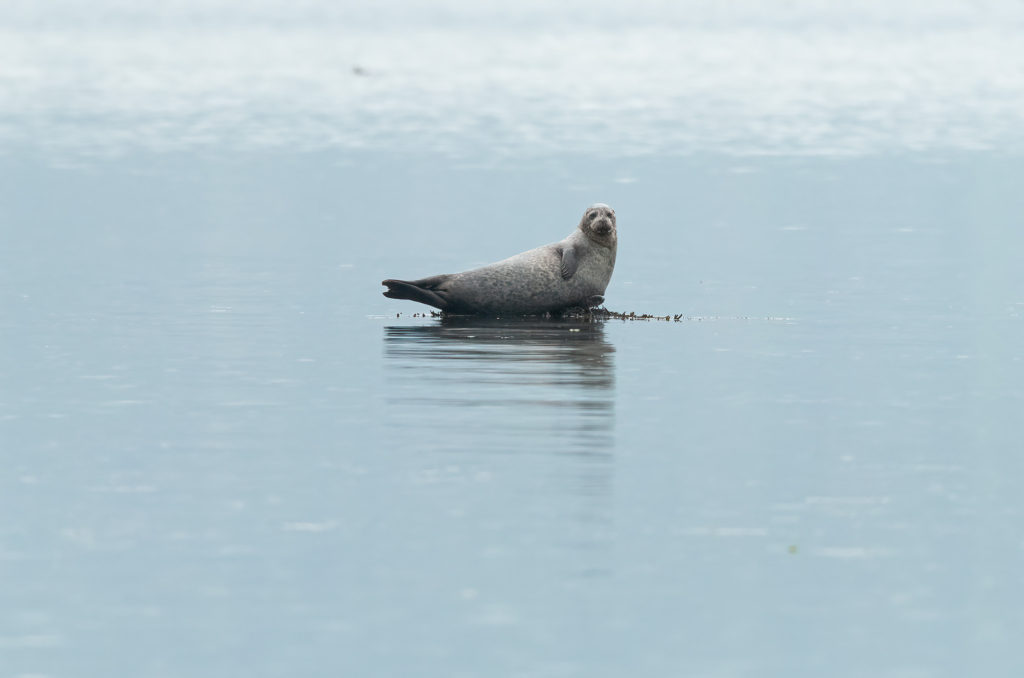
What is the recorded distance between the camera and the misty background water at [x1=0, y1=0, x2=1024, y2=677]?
9.45 metres

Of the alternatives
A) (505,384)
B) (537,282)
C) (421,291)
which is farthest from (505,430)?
(421,291)

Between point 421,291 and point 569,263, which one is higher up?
point 569,263

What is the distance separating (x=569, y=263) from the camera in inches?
813

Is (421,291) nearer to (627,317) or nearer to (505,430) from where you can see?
(627,317)

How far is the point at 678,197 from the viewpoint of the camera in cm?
3556

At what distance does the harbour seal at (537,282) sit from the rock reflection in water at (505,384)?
0.44 metres

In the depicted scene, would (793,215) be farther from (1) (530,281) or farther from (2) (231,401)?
(2) (231,401)

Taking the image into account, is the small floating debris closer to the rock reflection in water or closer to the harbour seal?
the harbour seal

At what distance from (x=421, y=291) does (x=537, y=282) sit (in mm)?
1232

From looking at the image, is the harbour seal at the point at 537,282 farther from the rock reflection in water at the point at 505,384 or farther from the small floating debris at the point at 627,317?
the rock reflection in water at the point at 505,384

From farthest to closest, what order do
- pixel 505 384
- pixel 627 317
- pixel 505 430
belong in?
1. pixel 627 317
2. pixel 505 384
3. pixel 505 430

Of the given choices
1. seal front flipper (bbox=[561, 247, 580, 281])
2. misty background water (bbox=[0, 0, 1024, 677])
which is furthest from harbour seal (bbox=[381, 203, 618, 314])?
Result: misty background water (bbox=[0, 0, 1024, 677])

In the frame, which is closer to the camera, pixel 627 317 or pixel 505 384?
pixel 505 384

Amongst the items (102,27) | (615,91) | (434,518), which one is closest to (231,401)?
(434,518)
